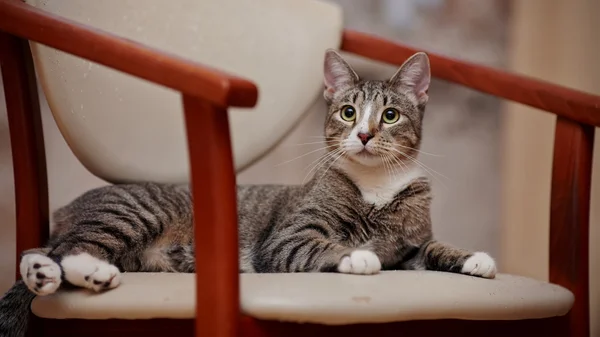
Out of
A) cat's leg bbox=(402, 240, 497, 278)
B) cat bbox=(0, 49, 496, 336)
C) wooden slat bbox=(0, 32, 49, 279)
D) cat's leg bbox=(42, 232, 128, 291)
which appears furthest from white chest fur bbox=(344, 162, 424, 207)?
wooden slat bbox=(0, 32, 49, 279)

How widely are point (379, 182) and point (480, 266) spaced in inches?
11.1

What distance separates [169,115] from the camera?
1.39m

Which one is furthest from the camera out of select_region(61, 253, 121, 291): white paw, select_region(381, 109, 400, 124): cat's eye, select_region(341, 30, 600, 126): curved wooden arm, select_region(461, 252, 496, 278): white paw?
select_region(381, 109, 400, 124): cat's eye

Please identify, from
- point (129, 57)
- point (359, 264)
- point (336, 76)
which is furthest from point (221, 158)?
point (336, 76)

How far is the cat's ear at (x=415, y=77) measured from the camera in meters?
1.28

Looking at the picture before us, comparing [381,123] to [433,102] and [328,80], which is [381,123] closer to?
[328,80]

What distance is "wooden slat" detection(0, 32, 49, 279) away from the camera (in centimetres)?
117

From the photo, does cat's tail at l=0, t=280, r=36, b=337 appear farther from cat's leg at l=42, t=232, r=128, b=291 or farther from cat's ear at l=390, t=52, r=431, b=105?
cat's ear at l=390, t=52, r=431, b=105

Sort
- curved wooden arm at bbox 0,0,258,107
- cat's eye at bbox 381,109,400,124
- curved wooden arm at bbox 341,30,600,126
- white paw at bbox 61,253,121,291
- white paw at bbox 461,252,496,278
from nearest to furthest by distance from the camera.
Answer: curved wooden arm at bbox 0,0,258,107 → white paw at bbox 61,253,121,291 → white paw at bbox 461,252,496,278 → curved wooden arm at bbox 341,30,600,126 → cat's eye at bbox 381,109,400,124

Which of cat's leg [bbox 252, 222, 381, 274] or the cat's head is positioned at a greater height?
the cat's head

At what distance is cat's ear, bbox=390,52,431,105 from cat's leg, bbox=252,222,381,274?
33 cm

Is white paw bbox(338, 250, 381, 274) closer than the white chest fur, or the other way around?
white paw bbox(338, 250, 381, 274)

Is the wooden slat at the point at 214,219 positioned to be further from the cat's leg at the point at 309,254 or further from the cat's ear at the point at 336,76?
the cat's ear at the point at 336,76

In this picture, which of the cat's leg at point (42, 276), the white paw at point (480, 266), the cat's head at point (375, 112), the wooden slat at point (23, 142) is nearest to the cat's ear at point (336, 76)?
the cat's head at point (375, 112)
